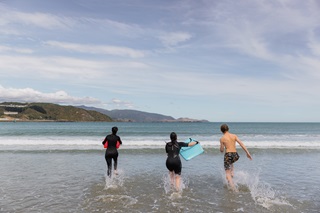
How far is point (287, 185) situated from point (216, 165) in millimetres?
4467

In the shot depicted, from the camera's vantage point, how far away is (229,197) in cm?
806

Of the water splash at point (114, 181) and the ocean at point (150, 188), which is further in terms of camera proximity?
the water splash at point (114, 181)

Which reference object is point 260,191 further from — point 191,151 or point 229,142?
point 191,151

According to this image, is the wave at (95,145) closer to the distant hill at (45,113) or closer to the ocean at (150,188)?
the ocean at (150,188)

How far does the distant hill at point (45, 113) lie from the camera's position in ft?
533

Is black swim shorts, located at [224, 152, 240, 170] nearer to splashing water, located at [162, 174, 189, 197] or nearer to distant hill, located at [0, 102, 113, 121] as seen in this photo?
splashing water, located at [162, 174, 189, 197]

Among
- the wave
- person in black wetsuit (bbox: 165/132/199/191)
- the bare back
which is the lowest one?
the wave

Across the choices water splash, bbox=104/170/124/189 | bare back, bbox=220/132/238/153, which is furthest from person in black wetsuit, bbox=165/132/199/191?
water splash, bbox=104/170/124/189

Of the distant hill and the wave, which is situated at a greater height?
the distant hill

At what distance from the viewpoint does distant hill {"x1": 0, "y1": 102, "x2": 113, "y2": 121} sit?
162500 millimetres

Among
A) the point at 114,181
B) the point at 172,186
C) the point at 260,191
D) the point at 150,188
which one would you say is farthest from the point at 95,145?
the point at 260,191

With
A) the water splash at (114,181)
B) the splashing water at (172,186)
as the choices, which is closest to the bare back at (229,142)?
the splashing water at (172,186)

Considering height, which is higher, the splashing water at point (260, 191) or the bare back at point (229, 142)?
the bare back at point (229, 142)

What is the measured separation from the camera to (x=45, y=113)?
172875 mm
